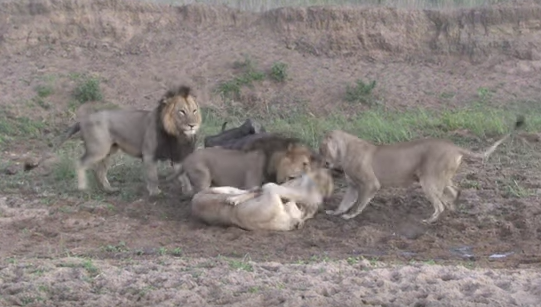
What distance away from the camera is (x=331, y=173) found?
10914 mm

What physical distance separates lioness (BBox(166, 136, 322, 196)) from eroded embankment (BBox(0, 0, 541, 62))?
32.2 feet

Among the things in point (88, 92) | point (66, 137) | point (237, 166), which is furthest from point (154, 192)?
point (88, 92)

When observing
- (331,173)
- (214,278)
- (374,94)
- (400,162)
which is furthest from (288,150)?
(374,94)

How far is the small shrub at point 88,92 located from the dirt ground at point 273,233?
246 millimetres

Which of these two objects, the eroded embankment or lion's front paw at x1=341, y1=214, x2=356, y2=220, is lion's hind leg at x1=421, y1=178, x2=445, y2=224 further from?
the eroded embankment

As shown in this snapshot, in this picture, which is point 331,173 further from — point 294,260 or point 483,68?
point 483,68

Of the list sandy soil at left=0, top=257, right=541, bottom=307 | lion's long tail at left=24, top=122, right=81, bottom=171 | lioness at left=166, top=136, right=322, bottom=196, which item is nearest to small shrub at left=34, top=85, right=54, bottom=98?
lion's long tail at left=24, top=122, right=81, bottom=171

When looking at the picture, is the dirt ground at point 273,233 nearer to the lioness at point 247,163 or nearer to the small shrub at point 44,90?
the small shrub at point 44,90

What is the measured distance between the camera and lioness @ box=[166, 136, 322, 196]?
10.7 metres

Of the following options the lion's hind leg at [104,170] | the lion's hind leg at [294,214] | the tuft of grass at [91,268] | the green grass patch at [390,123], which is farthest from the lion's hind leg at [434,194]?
the lion's hind leg at [104,170]

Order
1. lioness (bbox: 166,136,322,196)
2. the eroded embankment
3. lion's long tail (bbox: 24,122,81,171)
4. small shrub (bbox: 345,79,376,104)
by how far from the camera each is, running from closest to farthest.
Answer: lioness (bbox: 166,136,322,196)
lion's long tail (bbox: 24,122,81,171)
small shrub (bbox: 345,79,376,104)
the eroded embankment

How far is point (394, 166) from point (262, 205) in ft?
5.45

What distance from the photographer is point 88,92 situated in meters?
18.3

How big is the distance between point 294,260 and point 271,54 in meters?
12.1
